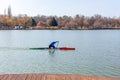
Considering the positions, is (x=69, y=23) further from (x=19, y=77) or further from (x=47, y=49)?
(x=19, y=77)

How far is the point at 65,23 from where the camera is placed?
8812cm

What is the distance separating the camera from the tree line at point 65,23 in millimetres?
81812

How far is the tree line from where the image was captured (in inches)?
3221

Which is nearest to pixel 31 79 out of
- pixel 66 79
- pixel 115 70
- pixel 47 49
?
pixel 66 79

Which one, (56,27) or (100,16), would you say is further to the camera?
(100,16)

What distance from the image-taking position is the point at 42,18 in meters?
99.3

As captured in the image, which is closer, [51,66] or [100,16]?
[51,66]

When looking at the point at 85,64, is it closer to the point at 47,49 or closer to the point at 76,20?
the point at 47,49

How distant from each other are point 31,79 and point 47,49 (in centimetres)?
1386

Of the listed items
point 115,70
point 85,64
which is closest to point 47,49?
point 85,64

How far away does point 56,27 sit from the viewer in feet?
274

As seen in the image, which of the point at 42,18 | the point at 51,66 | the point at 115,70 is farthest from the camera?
the point at 42,18

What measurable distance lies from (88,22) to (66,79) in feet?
261

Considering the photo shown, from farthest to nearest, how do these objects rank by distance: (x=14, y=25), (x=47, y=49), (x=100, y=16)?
1. (x=100, y=16)
2. (x=14, y=25)
3. (x=47, y=49)
